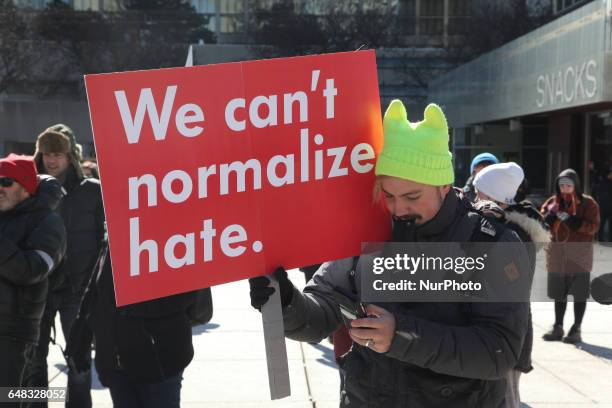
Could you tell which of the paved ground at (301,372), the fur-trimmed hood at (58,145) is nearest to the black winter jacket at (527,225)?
the paved ground at (301,372)

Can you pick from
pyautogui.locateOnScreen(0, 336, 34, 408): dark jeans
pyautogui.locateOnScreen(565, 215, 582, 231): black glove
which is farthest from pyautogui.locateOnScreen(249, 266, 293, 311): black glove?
pyautogui.locateOnScreen(565, 215, 582, 231): black glove

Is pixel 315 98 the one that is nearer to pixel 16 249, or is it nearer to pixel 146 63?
pixel 16 249

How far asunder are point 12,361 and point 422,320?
2362mm

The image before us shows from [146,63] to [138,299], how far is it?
1821 inches

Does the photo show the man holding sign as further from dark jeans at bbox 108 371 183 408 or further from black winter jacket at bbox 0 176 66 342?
black winter jacket at bbox 0 176 66 342

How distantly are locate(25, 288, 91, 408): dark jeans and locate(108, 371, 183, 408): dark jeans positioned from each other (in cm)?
55

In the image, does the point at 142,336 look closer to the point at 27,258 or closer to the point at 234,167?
the point at 27,258

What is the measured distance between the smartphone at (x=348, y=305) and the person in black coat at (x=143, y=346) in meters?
1.34

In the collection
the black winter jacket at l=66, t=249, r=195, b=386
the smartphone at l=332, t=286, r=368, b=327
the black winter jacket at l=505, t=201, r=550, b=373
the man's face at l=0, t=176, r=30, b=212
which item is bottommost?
the black winter jacket at l=66, t=249, r=195, b=386

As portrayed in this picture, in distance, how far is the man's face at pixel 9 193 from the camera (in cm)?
376

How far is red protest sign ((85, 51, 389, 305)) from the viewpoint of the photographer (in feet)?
6.80

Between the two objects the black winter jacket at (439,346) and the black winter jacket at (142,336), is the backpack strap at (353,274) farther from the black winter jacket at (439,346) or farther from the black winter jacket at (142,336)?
the black winter jacket at (142,336)

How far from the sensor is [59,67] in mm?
51625

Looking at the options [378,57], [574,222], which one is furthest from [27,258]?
[378,57]
